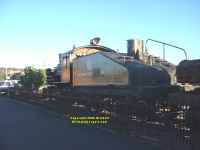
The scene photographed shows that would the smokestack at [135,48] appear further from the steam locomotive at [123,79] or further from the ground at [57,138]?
the ground at [57,138]

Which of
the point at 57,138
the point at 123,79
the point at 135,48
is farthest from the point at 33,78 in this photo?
the point at 57,138

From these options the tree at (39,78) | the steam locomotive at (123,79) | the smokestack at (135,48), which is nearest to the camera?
the steam locomotive at (123,79)

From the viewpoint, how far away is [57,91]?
20203mm

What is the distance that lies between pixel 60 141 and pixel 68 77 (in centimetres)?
862

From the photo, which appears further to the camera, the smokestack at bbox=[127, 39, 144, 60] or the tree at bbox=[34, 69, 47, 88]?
the tree at bbox=[34, 69, 47, 88]

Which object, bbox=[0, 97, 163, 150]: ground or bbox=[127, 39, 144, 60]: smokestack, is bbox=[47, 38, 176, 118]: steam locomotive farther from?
bbox=[0, 97, 163, 150]: ground

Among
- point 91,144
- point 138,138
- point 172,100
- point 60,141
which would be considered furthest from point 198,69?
point 60,141

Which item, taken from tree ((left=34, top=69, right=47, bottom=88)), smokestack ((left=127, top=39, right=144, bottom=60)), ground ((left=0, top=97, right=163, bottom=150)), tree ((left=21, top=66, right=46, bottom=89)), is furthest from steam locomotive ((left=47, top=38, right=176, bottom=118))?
tree ((left=21, top=66, right=46, bottom=89))

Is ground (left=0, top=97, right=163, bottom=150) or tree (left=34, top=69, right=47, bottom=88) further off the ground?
tree (left=34, top=69, right=47, bottom=88)

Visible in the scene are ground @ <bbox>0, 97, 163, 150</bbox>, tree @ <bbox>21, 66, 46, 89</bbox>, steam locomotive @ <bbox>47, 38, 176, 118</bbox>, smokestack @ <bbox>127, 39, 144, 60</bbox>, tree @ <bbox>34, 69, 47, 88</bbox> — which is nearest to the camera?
ground @ <bbox>0, 97, 163, 150</bbox>

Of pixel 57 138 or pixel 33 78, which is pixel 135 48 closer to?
pixel 57 138

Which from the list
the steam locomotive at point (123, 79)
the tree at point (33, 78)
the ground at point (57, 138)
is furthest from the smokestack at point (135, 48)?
the tree at point (33, 78)

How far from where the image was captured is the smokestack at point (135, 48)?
14.2 meters

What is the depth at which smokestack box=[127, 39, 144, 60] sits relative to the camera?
14.2 meters
